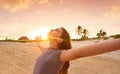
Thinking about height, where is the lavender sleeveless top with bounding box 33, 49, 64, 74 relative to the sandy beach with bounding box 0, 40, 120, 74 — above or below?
above

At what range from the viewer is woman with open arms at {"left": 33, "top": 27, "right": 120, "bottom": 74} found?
281 centimetres

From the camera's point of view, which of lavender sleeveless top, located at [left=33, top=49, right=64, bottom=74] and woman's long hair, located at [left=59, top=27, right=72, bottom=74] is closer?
lavender sleeveless top, located at [left=33, top=49, right=64, bottom=74]

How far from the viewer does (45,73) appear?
333 cm

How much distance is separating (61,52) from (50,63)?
0.51 feet

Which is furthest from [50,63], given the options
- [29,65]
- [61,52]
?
[29,65]

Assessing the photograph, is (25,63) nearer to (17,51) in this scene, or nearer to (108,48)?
(17,51)

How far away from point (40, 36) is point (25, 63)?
461 inches

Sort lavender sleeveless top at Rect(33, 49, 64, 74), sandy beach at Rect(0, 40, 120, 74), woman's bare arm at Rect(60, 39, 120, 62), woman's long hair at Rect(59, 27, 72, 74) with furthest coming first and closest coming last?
1. sandy beach at Rect(0, 40, 120, 74)
2. woman's long hair at Rect(59, 27, 72, 74)
3. lavender sleeveless top at Rect(33, 49, 64, 74)
4. woman's bare arm at Rect(60, 39, 120, 62)

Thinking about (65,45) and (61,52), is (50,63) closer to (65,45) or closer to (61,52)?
(61,52)

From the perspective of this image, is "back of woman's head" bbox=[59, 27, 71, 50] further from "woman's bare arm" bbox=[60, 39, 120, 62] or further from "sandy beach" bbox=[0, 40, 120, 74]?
"sandy beach" bbox=[0, 40, 120, 74]

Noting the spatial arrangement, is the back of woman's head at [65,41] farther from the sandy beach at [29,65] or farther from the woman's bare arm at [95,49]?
the sandy beach at [29,65]

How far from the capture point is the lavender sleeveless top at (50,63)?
3.29m


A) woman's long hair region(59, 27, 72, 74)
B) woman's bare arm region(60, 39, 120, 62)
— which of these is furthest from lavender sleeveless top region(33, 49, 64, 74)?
woman's long hair region(59, 27, 72, 74)

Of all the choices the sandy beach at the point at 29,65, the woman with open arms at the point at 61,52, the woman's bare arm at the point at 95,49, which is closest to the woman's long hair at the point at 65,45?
the woman with open arms at the point at 61,52
